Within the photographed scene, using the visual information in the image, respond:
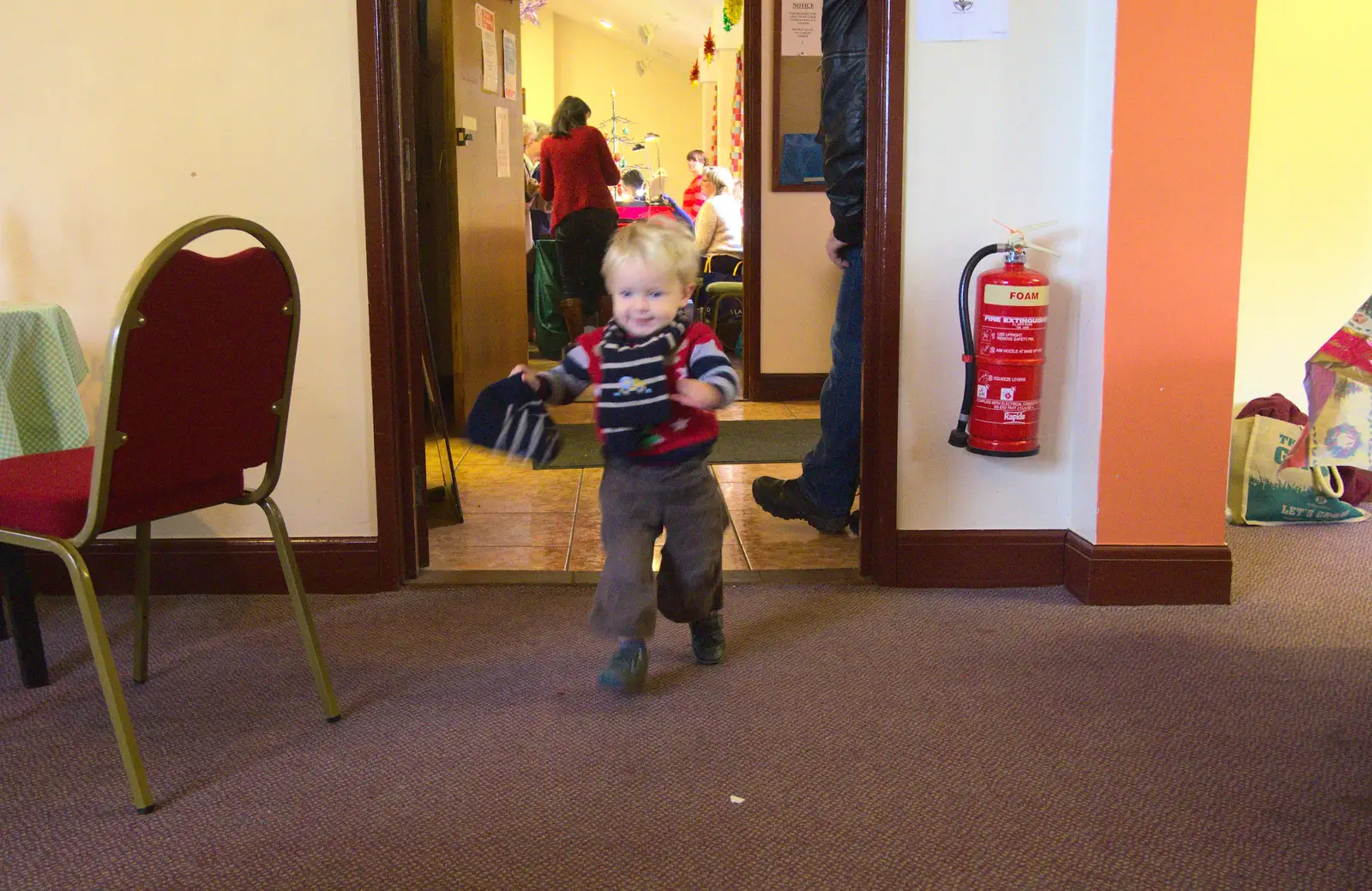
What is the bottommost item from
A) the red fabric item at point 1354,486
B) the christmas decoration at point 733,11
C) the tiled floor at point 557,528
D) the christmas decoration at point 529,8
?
the tiled floor at point 557,528

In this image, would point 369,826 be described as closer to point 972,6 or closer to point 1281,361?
point 972,6

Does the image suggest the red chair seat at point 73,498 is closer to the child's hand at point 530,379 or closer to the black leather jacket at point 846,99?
the child's hand at point 530,379

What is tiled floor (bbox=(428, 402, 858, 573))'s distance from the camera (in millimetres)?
2861

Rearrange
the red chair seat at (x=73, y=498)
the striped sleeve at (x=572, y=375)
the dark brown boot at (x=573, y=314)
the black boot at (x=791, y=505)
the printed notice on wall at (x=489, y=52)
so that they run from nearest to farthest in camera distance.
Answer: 1. the red chair seat at (x=73, y=498)
2. the striped sleeve at (x=572, y=375)
3. the black boot at (x=791, y=505)
4. the printed notice on wall at (x=489, y=52)
5. the dark brown boot at (x=573, y=314)

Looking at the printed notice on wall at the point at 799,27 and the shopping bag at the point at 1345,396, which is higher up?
the printed notice on wall at the point at 799,27

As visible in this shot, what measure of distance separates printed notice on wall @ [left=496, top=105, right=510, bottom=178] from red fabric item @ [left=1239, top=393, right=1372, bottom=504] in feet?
9.67

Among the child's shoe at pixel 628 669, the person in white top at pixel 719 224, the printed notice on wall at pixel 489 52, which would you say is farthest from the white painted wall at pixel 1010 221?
the person in white top at pixel 719 224

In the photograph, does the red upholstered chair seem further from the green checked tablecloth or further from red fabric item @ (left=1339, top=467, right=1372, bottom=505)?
red fabric item @ (left=1339, top=467, right=1372, bottom=505)

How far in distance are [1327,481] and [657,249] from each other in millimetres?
2255

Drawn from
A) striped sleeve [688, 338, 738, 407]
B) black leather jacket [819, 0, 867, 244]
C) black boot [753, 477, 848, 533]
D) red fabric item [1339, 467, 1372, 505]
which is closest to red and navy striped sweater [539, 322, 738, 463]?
striped sleeve [688, 338, 738, 407]

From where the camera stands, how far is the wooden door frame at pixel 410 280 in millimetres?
2459

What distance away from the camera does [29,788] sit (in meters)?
1.65

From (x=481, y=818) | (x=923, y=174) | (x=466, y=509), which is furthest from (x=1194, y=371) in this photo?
(x=466, y=509)

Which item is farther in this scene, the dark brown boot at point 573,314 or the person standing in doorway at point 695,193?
the person standing in doorway at point 695,193
